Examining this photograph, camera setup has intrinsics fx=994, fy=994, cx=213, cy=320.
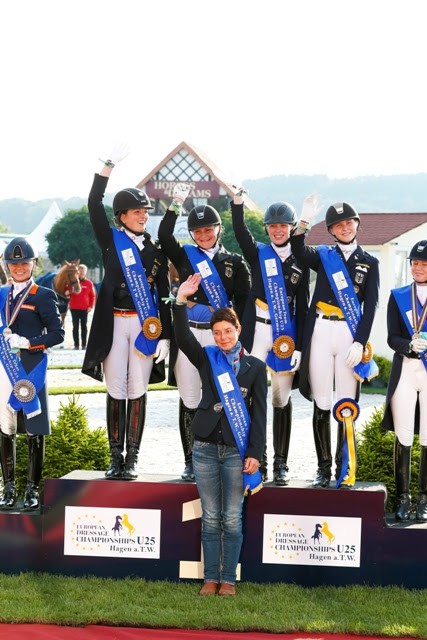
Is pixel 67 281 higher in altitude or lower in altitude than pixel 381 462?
higher

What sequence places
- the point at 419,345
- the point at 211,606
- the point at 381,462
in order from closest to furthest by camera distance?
the point at 211,606
the point at 419,345
the point at 381,462

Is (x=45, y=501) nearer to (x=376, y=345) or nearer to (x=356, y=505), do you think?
(x=356, y=505)

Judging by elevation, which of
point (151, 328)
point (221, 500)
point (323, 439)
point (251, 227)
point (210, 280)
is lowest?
point (221, 500)

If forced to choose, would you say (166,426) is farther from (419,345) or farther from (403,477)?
(419,345)

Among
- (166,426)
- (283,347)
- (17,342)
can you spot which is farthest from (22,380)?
(166,426)

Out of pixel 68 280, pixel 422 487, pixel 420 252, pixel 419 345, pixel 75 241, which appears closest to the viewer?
pixel 419 345

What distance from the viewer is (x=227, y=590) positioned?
5715 mm

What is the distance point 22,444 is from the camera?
6.74 meters

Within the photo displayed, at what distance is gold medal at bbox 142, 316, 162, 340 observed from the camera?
6246 mm

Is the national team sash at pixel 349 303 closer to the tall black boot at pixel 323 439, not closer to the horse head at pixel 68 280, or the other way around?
the tall black boot at pixel 323 439

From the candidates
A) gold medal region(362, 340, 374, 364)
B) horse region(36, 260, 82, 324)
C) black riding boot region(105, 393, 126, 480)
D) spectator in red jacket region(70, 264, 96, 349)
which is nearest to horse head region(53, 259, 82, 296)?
horse region(36, 260, 82, 324)

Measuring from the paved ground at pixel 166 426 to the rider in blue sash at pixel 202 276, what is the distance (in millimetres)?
2170

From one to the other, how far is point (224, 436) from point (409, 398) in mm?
1270

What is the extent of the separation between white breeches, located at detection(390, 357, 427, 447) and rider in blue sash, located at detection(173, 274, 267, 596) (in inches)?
38.3
